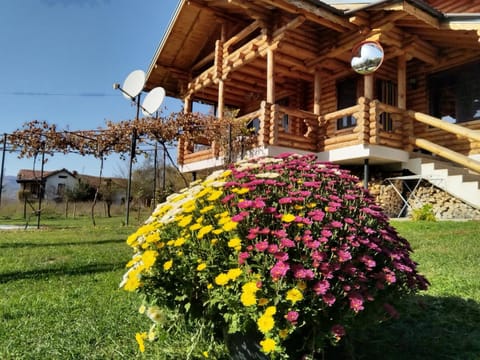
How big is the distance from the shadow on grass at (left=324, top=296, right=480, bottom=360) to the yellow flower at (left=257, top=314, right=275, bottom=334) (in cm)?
64

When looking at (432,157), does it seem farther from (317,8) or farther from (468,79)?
(317,8)

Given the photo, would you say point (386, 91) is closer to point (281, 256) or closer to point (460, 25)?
point (460, 25)

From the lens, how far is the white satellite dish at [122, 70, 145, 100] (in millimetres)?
10966

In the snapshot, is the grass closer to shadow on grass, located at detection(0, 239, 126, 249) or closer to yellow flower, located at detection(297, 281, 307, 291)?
yellow flower, located at detection(297, 281, 307, 291)

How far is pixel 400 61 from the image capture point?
9359 millimetres

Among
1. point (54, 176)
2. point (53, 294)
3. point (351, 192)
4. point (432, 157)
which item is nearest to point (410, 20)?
point (432, 157)

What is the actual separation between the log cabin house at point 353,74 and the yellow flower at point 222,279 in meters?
7.46

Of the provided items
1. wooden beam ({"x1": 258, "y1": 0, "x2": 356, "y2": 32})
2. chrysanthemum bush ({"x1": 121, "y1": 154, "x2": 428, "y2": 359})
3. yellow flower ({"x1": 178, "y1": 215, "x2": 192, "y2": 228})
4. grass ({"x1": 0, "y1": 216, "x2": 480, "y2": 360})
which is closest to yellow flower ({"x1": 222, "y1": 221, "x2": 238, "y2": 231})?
chrysanthemum bush ({"x1": 121, "y1": 154, "x2": 428, "y2": 359})

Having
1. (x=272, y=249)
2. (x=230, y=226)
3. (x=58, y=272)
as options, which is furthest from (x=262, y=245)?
(x=58, y=272)

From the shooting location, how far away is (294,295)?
152cm

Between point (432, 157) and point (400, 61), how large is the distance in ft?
8.39

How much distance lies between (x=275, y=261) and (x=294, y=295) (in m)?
0.16

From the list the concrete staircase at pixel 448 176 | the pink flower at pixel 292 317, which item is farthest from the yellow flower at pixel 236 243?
the concrete staircase at pixel 448 176

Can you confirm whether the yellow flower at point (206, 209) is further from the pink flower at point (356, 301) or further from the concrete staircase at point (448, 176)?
the concrete staircase at point (448, 176)
